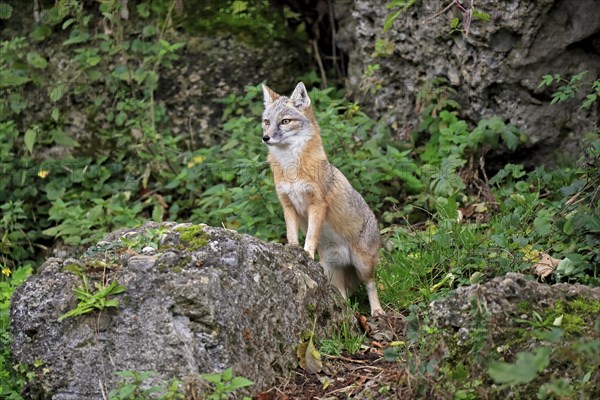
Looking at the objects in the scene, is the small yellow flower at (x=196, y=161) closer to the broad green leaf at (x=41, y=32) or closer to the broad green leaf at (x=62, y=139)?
the broad green leaf at (x=62, y=139)

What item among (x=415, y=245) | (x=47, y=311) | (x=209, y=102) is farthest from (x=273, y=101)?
(x=47, y=311)

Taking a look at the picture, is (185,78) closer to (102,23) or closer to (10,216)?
(102,23)

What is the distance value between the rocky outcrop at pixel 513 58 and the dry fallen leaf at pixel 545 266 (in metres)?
2.76

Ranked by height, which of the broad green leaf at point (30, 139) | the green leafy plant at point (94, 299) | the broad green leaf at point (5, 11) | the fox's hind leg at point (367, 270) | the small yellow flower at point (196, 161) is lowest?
the small yellow flower at point (196, 161)

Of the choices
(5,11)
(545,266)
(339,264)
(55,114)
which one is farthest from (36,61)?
(545,266)

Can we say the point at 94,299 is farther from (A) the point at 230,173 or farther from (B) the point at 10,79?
(B) the point at 10,79

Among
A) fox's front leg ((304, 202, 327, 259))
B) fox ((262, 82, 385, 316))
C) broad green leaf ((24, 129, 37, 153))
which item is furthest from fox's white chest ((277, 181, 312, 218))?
broad green leaf ((24, 129, 37, 153))

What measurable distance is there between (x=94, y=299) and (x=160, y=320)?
376mm

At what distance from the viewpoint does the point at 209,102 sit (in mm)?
10883

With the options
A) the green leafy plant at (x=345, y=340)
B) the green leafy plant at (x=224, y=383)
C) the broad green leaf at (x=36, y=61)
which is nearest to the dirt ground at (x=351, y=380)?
the green leafy plant at (x=345, y=340)

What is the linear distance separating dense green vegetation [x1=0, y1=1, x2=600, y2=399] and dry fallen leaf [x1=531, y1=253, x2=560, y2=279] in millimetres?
59

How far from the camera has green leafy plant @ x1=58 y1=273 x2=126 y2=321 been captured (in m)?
4.71

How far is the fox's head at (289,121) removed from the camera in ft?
24.9

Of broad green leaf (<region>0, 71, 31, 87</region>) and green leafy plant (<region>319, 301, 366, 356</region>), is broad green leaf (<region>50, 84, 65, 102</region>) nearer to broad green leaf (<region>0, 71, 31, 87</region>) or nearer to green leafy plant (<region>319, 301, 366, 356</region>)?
broad green leaf (<region>0, 71, 31, 87</region>)
